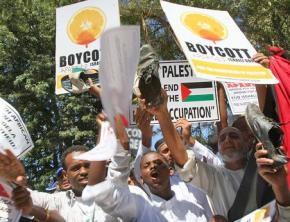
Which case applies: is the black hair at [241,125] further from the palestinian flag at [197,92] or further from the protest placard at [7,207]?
the protest placard at [7,207]

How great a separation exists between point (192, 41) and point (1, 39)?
35.7 feet

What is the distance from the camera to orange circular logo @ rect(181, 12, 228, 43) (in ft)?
11.2

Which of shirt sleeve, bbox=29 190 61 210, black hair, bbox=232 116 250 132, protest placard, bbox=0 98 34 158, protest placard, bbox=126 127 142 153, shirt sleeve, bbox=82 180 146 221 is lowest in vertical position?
shirt sleeve, bbox=29 190 61 210

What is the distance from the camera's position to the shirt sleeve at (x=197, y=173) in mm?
3096

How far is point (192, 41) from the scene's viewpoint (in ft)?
10.7

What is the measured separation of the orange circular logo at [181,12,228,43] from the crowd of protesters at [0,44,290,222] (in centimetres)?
31

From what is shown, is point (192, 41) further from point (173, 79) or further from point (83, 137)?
point (83, 137)

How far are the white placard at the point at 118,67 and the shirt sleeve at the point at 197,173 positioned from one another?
2.33 feet

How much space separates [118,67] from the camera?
2492mm

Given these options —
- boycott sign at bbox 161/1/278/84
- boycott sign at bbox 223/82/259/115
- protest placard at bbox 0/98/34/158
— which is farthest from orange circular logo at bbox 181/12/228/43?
boycott sign at bbox 223/82/259/115

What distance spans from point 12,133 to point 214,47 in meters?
1.32

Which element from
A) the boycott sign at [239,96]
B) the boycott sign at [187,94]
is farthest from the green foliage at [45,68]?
the boycott sign at [187,94]

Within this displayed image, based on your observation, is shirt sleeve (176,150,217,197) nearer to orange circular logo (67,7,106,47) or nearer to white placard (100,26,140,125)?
white placard (100,26,140,125)

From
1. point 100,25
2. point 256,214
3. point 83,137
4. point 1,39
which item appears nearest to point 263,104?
point 256,214
